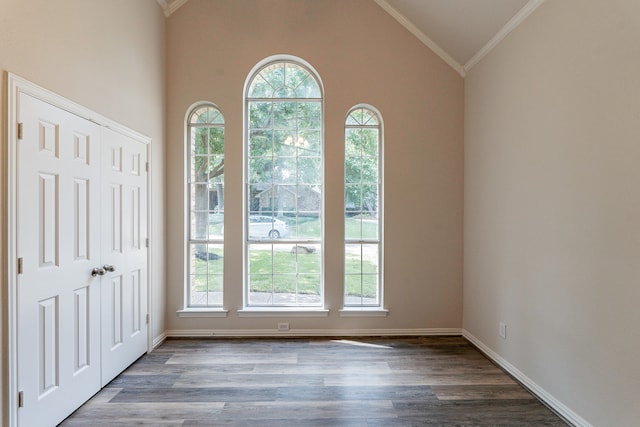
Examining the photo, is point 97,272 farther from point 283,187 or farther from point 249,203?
point 283,187

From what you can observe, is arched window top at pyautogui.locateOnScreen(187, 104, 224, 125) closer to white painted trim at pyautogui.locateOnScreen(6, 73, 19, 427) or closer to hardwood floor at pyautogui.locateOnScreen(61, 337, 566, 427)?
white painted trim at pyautogui.locateOnScreen(6, 73, 19, 427)

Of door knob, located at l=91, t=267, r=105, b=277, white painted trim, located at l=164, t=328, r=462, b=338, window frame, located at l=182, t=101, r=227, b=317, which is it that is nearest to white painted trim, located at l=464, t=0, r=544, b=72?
window frame, located at l=182, t=101, r=227, b=317

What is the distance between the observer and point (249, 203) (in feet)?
12.3

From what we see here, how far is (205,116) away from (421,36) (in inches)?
98.5

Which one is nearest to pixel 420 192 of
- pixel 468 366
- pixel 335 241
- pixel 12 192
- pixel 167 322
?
pixel 335 241

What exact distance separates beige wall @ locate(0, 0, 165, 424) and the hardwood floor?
2.27ft

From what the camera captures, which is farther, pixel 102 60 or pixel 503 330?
pixel 503 330

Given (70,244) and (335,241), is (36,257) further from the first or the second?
(335,241)

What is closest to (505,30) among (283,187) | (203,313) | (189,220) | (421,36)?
(421,36)

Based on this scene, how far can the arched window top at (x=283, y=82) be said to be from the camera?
12.3 feet

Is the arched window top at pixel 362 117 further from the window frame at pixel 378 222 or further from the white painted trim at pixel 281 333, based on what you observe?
the white painted trim at pixel 281 333

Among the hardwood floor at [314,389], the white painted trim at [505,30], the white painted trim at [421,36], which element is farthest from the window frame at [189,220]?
the white painted trim at [505,30]

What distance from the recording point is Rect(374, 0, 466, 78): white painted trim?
3561mm

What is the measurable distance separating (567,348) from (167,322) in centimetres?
359
